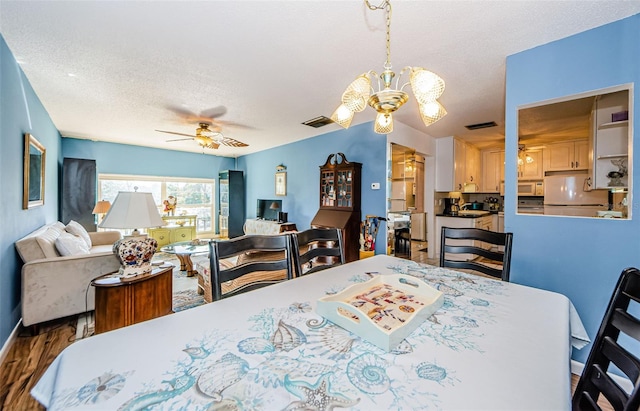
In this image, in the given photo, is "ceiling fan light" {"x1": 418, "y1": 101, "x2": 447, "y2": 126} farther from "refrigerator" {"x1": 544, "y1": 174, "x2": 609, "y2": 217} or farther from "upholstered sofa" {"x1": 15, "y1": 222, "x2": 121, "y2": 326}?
"refrigerator" {"x1": 544, "y1": 174, "x2": 609, "y2": 217}

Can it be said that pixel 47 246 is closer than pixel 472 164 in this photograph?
Yes

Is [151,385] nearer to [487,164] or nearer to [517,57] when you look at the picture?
[517,57]

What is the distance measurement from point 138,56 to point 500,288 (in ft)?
10.4

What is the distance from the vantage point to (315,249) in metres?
1.74

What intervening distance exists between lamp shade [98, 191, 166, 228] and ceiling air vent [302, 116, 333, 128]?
2.62 metres

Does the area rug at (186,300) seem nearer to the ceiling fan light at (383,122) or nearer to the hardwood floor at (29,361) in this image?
the hardwood floor at (29,361)

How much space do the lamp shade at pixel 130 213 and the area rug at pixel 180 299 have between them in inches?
27.3

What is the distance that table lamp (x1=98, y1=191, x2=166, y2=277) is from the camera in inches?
77.6

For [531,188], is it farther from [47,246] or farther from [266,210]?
[47,246]

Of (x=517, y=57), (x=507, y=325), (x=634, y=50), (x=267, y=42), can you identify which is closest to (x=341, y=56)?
(x=267, y=42)

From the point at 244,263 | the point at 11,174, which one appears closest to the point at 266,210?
the point at 11,174

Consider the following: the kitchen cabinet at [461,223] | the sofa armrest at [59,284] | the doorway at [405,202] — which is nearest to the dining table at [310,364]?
the sofa armrest at [59,284]

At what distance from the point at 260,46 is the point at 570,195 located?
Answer: 5342 mm

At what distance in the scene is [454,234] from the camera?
1.81m
